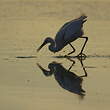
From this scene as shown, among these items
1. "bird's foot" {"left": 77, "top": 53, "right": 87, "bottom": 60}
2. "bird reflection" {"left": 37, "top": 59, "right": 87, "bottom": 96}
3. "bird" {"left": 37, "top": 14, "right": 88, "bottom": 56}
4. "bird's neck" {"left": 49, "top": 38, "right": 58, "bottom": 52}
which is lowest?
"bird reflection" {"left": 37, "top": 59, "right": 87, "bottom": 96}

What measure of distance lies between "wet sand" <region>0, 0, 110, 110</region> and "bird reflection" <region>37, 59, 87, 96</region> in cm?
11

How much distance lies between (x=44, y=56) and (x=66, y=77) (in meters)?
3.10

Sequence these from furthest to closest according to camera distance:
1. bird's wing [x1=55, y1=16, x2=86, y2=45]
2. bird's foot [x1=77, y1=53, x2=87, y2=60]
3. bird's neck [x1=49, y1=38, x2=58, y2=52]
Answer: bird's neck [x1=49, y1=38, x2=58, y2=52]
bird's wing [x1=55, y1=16, x2=86, y2=45]
bird's foot [x1=77, y1=53, x2=87, y2=60]

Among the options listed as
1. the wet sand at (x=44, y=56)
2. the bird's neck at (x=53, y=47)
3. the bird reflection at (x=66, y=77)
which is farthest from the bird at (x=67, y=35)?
the bird reflection at (x=66, y=77)

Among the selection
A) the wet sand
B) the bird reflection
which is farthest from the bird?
the bird reflection

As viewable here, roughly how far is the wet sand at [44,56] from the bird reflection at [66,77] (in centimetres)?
11

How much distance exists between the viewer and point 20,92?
12227 mm

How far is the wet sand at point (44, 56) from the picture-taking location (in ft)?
38.0

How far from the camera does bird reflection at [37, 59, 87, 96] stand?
1268cm

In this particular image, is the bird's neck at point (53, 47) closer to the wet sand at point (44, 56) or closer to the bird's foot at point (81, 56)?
the wet sand at point (44, 56)

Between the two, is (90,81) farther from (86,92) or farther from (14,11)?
(14,11)

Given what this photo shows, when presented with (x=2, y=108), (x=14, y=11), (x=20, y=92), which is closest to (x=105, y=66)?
(x=20, y=92)

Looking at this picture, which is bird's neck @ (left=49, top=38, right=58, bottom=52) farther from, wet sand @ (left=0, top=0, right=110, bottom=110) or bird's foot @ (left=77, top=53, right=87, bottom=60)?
bird's foot @ (left=77, top=53, right=87, bottom=60)

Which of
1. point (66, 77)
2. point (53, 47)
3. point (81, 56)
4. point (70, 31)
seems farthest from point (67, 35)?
point (66, 77)
